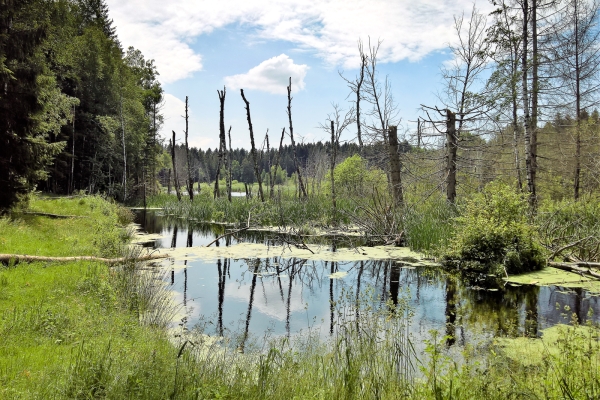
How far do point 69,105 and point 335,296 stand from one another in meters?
16.6

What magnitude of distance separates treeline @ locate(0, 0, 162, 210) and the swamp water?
5.42 meters

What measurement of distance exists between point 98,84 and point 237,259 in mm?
22674

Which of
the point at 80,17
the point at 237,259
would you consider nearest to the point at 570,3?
the point at 237,259

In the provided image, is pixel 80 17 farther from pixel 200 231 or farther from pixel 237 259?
pixel 237 259

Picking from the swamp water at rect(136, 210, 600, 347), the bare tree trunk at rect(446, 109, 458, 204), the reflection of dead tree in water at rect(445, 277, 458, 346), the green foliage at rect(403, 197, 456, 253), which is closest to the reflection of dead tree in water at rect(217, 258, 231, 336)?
the swamp water at rect(136, 210, 600, 347)

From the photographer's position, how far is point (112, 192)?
29.0 m

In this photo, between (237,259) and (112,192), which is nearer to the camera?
(237,259)

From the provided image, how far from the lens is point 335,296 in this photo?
24.2 ft

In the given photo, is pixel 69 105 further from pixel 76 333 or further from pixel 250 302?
pixel 76 333

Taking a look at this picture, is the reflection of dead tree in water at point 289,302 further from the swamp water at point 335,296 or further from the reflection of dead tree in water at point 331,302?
the reflection of dead tree in water at point 331,302

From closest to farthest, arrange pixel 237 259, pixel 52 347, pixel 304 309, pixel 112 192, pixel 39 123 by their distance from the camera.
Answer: pixel 52 347
pixel 304 309
pixel 237 259
pixel 39 123
pixel 112 192

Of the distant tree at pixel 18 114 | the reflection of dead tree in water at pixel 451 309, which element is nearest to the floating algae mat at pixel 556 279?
the reflection of dead tree in water at pixel 451 309

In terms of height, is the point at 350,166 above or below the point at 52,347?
above

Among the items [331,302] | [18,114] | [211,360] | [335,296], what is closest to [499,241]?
[335,296]
